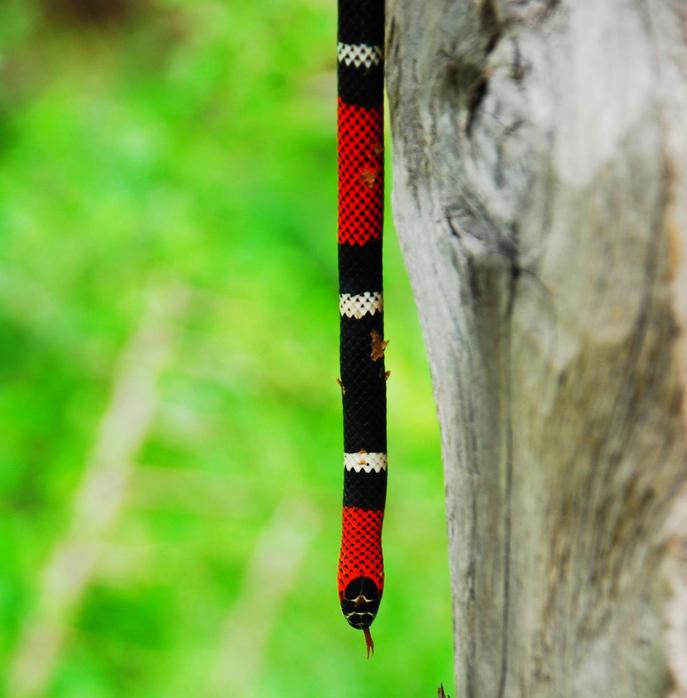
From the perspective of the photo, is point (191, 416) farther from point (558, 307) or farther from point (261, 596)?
point (558, 307)

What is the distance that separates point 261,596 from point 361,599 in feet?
7.66

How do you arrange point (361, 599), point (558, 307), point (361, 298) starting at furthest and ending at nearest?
point (361, 599), point (361, 298), point (558, 307)

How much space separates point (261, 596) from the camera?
4.06 meters

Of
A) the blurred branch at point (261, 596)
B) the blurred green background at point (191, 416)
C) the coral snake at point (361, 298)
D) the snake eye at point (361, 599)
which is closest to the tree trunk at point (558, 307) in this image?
the coral snake at point (361, 298)

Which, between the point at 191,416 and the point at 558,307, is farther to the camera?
the point at 191,416

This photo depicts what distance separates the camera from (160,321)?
14.3 feet

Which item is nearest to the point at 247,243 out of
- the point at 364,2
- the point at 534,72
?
the point at 364,2

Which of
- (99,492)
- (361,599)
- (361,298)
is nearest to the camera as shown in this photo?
(361,298)

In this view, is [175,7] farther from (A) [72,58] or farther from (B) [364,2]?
(B) [364,2]

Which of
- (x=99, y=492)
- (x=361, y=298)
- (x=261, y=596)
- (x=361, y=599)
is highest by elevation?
(x=361, y=298)

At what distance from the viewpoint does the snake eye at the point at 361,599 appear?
182 cm

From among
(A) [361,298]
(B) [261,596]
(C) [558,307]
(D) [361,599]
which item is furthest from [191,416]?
(C) [558,307]

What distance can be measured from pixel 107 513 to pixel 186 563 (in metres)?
0.38

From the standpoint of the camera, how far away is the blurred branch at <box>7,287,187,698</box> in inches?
146
